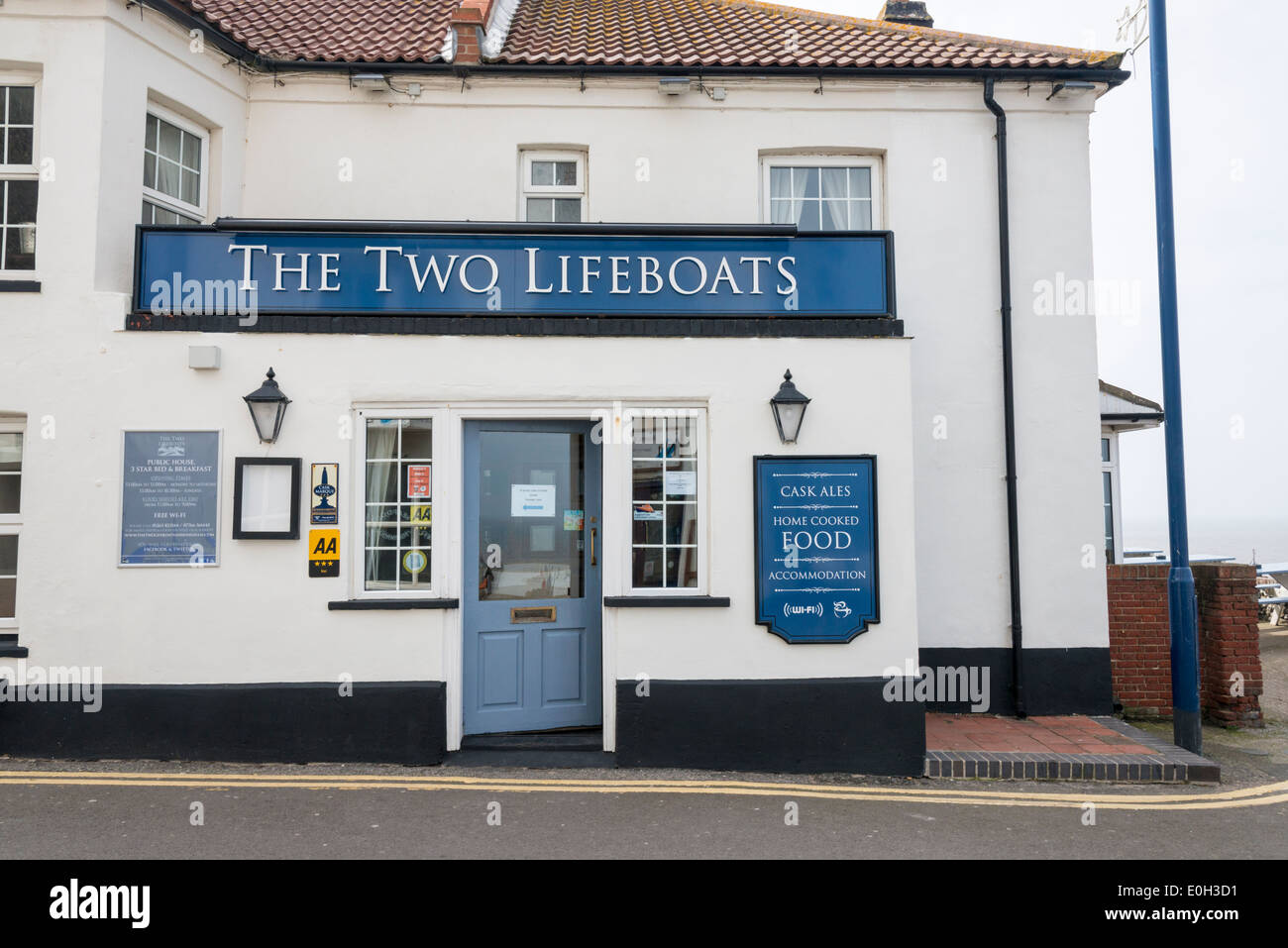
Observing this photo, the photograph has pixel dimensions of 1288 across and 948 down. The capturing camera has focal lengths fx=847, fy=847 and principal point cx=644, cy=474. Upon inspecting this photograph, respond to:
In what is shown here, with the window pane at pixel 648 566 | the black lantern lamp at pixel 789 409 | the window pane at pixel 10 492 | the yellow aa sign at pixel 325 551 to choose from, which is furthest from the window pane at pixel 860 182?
the window pane at pixel 10 492

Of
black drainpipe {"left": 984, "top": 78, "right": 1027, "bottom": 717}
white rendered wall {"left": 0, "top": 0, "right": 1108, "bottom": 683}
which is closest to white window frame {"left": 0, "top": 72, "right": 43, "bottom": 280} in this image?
white rendered wall {"left": 0, "top": 0, "right": 1108, "bottom": 683}

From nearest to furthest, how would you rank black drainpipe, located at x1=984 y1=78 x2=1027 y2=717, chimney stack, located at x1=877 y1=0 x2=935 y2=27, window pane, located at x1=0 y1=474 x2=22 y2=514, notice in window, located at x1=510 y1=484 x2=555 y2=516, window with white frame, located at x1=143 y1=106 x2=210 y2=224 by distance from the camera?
→ 1. window pane, located at x1=0 y1=474 x2=22 y2=514
2. notice in window, located at x1=510 y1=484 x2=555 y2=516
3. window with white frame, located at x1=143 y1=106 x2=210 y2=224
4. black drainpipe, located at x1=984 y1=78 x2=1027 y2=717
5. chimney stack, located at x1=877 y1=0 x2=935 y2=27

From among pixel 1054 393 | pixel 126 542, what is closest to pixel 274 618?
pixel 126 542

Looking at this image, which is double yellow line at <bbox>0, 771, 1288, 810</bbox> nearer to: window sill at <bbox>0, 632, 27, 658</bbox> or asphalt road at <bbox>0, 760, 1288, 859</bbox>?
asphalt road at <bbox>0, 760, 1288, 859</bbox>

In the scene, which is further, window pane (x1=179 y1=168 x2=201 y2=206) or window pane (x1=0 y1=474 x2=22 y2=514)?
window pane (x1=179 y1=168 x2=201 y2=206)

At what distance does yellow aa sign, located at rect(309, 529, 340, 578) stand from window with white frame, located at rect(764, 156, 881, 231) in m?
5.06

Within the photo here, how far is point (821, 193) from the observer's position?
330 inches

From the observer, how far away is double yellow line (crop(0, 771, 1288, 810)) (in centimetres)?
585

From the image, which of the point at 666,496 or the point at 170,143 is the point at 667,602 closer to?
the point at 666,496

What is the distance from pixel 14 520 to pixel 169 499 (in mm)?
1221

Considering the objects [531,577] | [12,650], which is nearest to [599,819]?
[531,577]

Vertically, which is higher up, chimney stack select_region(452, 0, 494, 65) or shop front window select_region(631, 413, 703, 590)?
chimney stack select_region(452, 0, 494, 65)

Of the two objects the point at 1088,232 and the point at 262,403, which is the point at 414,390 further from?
the point at 1088,232

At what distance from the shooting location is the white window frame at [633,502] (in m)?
6.64
